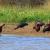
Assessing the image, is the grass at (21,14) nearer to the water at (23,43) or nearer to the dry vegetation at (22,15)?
the dry vegetation at (22,15)

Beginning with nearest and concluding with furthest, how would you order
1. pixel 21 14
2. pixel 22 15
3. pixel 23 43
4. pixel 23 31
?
pixel 23 43
pixel 23 31
pixel 22 15
pixel 21 14

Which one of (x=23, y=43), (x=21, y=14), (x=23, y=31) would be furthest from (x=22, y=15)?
(x=23, y=43)

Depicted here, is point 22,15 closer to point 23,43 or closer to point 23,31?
point 23,31

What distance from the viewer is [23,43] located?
10203 mm

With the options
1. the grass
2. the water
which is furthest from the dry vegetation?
the water

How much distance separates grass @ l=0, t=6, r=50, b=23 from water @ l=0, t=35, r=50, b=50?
3225 millimetres

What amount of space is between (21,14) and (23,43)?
5415 mm

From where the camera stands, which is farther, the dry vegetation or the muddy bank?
the dry vegetation

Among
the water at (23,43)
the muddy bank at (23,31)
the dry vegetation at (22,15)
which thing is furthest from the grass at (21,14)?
the water at (23,43)

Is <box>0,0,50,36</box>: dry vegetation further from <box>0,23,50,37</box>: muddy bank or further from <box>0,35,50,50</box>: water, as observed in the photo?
<box>0,35,50,50</box>: water

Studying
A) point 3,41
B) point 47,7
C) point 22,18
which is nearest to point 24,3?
point 47,7

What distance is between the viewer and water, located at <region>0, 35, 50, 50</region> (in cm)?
945

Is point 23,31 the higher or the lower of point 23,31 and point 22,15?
the lower

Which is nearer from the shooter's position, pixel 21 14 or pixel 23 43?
pixel 23 43
